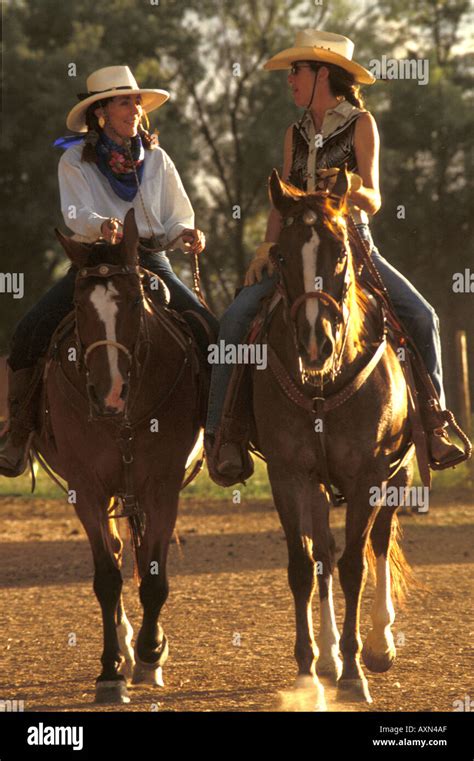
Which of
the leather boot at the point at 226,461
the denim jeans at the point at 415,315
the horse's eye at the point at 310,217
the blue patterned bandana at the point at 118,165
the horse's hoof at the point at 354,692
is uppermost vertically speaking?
the blue patterned bandana at the point at 118,165

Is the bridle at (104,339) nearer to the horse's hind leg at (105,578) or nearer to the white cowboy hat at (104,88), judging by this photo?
the horse's hind leg at (105,578)

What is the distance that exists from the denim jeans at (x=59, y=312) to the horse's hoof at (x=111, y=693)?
221cm

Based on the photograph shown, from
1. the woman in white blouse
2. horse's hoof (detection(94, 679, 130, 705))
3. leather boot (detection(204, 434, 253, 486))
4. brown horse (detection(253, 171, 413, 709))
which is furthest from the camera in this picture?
the woman in white blouse

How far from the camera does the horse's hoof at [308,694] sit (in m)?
7.88

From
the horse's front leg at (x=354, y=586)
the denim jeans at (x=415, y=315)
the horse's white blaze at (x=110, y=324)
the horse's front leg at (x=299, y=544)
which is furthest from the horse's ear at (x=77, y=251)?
the horse's front leg at (x=354, y=586)

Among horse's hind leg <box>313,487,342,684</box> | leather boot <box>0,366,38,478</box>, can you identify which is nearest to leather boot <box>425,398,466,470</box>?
horse's hind leg <box>313,487,342,684</box>

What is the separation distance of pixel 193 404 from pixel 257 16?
3217 centimetres

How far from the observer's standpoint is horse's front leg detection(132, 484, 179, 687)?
8.97 meters

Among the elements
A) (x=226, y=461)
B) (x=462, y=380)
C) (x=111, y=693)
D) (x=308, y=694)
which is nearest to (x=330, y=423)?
(x=226, y=461)

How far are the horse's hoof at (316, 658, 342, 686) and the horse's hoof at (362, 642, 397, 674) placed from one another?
0.18m

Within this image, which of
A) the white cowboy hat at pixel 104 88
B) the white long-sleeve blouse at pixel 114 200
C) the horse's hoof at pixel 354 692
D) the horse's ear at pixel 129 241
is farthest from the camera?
the white cowboy hat at pixel 104 88

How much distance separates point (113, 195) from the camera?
9445mm

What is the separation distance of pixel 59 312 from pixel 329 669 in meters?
2.85

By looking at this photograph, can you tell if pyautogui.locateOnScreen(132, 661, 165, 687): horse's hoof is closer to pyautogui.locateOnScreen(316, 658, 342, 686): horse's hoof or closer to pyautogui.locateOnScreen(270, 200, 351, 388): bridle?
pyautogui.locateOnScreen(316, 658, 342, 686): horse's hoof
